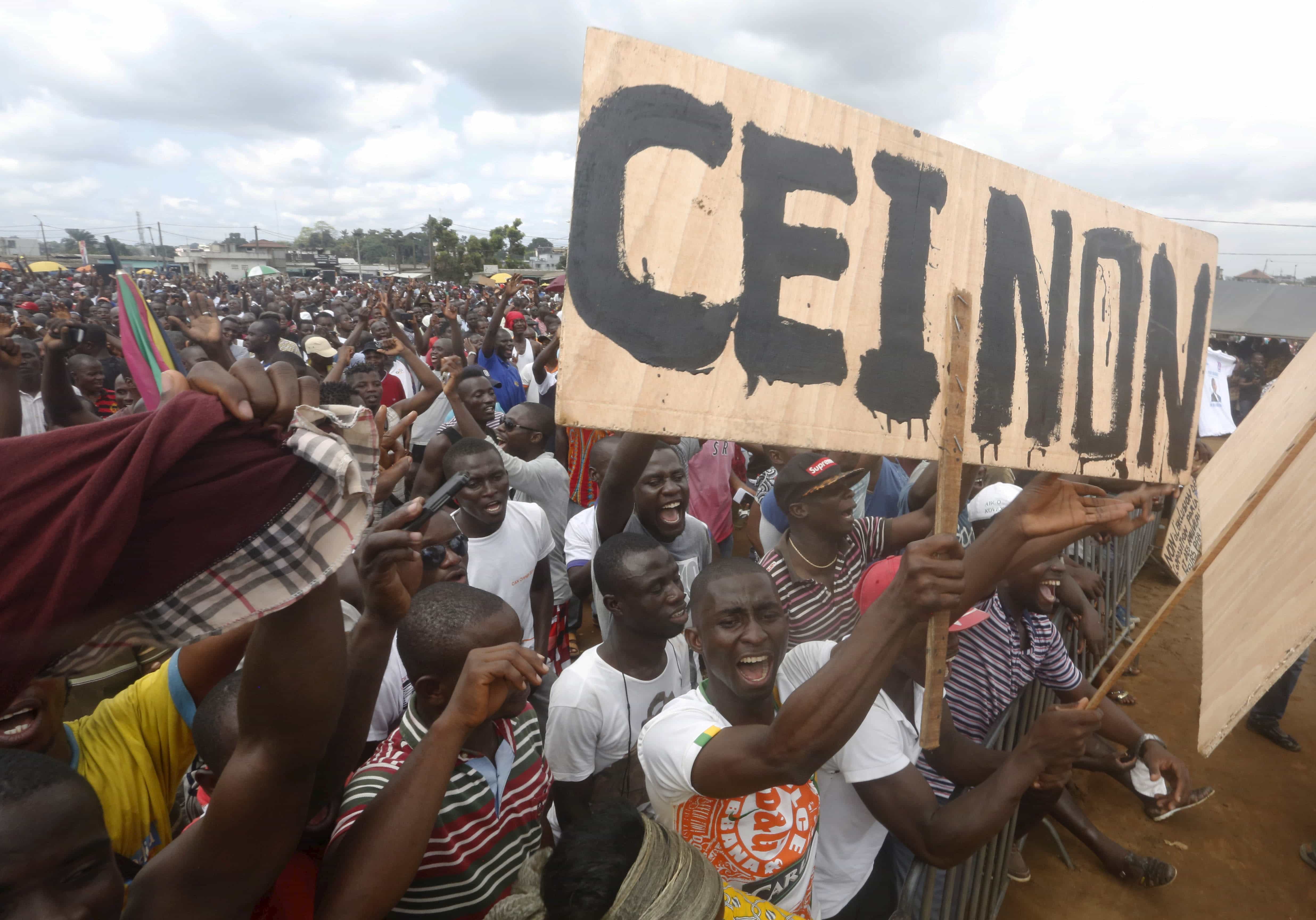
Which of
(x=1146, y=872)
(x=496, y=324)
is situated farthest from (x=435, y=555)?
(x=496, y=324)

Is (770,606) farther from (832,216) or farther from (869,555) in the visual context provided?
(869,555)

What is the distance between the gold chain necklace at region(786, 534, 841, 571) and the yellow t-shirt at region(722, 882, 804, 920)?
168cm

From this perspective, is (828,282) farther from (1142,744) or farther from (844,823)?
(1142,744)

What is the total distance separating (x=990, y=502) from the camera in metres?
3.72

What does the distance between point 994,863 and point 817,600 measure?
3.86ft

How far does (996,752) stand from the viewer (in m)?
2.29

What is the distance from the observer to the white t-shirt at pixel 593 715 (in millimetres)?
2400

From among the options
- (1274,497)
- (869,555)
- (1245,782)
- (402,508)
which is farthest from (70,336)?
(1245,782)

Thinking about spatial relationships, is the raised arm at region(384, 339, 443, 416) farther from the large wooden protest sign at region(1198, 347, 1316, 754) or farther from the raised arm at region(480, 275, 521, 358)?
the large wooden protest sign at region(1198, 347, 1316, 754)

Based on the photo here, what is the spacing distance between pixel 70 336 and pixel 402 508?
457 centimetres

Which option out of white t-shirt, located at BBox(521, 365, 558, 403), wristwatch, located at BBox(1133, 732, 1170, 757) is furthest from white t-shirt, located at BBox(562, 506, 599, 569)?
white t-shirt, located at BBox(521, 365, 558, 403)

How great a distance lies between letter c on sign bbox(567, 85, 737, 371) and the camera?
125cm

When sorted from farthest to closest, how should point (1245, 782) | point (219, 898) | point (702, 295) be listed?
point (1245, 782), point (702, 295), point (219, 898)

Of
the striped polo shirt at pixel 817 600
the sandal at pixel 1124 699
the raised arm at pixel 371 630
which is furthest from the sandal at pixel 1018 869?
the raised arm at pixel 371 630
